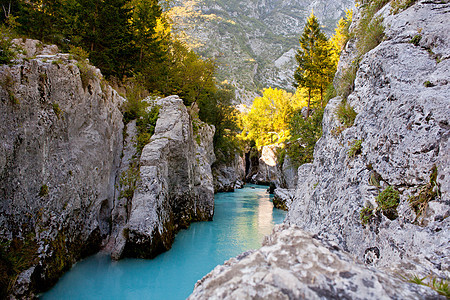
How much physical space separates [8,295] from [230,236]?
8845mm

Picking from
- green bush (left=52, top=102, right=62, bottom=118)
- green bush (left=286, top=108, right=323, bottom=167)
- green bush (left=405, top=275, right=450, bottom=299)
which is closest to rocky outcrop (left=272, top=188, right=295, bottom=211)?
green bush (left=286, top=108, right=323, bottom=167)

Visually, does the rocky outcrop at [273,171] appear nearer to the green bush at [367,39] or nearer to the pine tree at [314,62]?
the pine tree at [314,62]

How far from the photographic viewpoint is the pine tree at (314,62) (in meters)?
24.6

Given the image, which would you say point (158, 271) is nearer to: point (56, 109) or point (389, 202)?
point (56, 109)

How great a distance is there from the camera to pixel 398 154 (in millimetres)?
3848

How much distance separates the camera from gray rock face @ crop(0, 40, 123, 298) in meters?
5.45

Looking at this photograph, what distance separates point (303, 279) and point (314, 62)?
27.1 m

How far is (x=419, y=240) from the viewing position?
2.90 meters

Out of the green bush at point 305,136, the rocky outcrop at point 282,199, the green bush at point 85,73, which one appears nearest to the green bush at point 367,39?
the green bush at point 85,73

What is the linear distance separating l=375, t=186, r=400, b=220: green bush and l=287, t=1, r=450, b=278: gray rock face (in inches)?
3.0

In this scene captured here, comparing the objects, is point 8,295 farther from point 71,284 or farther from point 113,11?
point 113,11

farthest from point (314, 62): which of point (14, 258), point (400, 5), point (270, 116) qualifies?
point (14, 258)

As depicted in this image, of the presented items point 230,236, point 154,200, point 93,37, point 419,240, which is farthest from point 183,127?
point 419,240

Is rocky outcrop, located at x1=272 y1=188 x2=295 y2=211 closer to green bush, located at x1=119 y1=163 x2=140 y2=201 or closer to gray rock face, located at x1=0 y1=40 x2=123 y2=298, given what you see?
green bush, located at x1=119 y1=163 x2=140 y2=201
